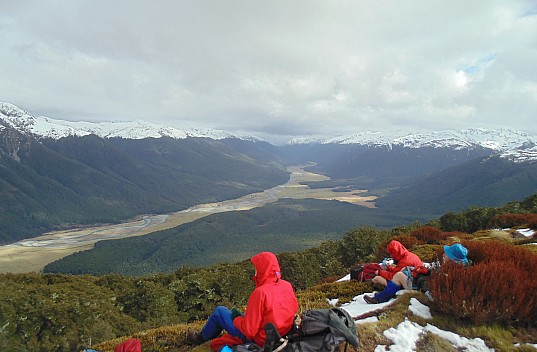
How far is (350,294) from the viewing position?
387 inches

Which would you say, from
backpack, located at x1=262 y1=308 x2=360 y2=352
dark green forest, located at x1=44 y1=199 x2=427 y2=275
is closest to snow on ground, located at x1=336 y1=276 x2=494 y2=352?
backpack, located at x1=262 y1=308 x2=360 y2=352

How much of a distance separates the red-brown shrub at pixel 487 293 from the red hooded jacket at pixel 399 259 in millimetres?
2036

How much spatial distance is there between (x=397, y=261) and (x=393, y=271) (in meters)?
0.36

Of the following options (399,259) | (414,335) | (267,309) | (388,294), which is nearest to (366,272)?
(399,259)

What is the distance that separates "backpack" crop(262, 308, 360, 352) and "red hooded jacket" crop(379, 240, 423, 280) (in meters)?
4.45

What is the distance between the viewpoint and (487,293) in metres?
5.76

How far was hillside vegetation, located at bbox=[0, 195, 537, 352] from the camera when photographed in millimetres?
5750

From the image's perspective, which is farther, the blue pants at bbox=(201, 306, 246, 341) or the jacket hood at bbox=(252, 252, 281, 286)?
the blue pants at bbox=(201, 306, 246, 341)

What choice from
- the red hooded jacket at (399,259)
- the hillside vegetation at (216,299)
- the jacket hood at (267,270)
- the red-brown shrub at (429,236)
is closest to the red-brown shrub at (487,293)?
the hillside vegetation at (216,299)

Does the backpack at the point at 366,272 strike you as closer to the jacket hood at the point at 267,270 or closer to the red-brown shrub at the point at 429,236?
the jacket hood at the point at 267,270

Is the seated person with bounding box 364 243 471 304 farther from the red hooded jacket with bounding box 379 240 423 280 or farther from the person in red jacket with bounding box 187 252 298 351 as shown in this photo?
the person in red jacket with bounding box 187 252 298 351

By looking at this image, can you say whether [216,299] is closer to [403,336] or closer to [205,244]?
[403,336]

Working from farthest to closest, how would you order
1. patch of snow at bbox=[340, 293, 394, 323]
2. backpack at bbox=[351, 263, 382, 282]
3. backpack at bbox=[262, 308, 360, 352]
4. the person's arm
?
backpack at bbox=[351, 263, 382, 282] < patch of snow at bbox=[340, 293, 394, 323] < the person's arm < backpack at bbox=[262, 308, 360, 352]

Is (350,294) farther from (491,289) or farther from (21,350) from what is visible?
(21,350)
